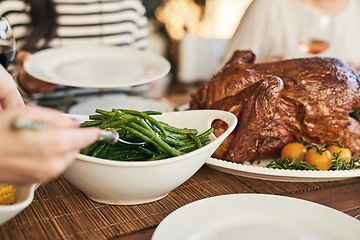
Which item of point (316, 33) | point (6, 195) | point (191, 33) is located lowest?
point (191, 33)

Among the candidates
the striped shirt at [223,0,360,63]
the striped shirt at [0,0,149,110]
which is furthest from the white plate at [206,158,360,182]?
the striped shirt at [223,0,360,63]

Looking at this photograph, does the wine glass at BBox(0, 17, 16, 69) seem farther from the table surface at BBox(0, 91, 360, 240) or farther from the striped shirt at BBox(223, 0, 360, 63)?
the striped shirt at BBox(223, 0, 360, 63)

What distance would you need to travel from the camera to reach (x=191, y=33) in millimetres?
5285

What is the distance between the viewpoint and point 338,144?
1239 mm

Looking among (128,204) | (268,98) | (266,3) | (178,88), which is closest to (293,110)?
(268,98)

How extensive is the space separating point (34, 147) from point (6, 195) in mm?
290

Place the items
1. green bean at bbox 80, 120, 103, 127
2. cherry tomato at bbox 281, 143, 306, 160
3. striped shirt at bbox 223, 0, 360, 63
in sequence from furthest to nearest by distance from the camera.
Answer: striped shirt at bbox 223, 0, 360, 63 → cherry tomato at bbox 281, 143, 306, 160 → green bean at bbox 80, 120, 103, 127

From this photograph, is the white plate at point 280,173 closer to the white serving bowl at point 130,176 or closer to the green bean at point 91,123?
the white serving bowl at point 130,176

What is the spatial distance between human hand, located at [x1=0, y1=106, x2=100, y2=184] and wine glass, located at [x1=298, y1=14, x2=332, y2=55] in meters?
1.53

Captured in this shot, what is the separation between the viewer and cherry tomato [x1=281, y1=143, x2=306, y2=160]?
1176 millimetres

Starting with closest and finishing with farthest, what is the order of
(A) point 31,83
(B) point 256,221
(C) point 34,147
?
(C) point 34,147 < (B) point 256,221 < (A) point 31,83

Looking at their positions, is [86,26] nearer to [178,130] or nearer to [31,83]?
[31,83]

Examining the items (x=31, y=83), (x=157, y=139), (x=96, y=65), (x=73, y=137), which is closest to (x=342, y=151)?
(x=157, y=139)

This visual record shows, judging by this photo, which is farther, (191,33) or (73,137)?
(191,33)
